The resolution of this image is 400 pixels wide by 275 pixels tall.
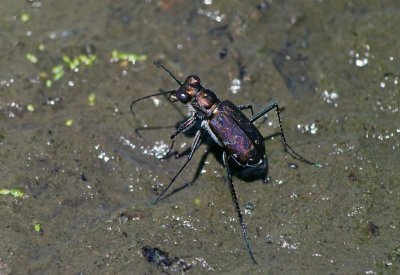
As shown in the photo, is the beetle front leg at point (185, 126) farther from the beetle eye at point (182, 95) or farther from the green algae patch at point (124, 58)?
the green algae patch at point (124, 58)

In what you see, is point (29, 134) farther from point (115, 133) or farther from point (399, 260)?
point (399, 260)

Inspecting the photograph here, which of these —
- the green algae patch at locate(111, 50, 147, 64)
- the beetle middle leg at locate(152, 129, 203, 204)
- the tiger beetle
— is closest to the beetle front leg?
the tiger beetle

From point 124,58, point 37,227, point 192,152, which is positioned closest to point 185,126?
point 192,152

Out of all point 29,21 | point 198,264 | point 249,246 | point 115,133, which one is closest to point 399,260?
point 249,246

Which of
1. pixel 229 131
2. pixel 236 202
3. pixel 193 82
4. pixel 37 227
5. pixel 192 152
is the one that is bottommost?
pixel 37 227

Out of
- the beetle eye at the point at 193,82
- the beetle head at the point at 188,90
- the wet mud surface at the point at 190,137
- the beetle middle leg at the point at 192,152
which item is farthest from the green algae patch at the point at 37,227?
the beetle eye at the point at 193,82

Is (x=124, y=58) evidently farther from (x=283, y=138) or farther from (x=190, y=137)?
(x=283, y=138)

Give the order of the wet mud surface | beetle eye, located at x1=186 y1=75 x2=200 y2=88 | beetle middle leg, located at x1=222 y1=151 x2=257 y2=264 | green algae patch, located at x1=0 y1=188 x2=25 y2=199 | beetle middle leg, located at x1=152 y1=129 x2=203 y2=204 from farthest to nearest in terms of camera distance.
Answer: beetle eye, located at x1=186 y1=75 x2=200 y2=88 < beetle middle leg, located at x1=152 y1=129 x2=203 y2=204 < green algae patch, located at x1=0 y1=188 x2=25 y2=199 < beetle middle leg, located at x1=222 y1=151 x2=257 y2=264 < the wet mud surface

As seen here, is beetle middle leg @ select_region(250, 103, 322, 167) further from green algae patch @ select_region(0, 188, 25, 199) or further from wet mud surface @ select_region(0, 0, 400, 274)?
green algae patch @ select_region(0, 188, 25, 199)
